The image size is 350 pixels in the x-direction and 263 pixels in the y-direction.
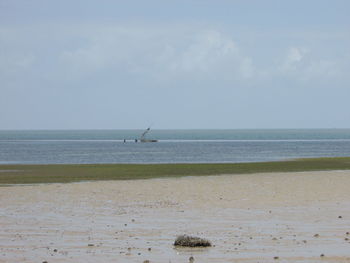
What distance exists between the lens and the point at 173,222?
72.6 ft

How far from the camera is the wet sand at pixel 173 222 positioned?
16688 millimetres

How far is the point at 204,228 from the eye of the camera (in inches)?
817

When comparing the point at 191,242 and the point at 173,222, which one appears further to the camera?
the point at 173,222

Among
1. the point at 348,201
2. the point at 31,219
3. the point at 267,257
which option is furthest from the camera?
the point at 348,201

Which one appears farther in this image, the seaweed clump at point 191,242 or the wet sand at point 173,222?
the seaweed clump at point 191,242

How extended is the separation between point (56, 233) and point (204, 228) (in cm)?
443

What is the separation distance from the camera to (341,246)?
1727 centimetres

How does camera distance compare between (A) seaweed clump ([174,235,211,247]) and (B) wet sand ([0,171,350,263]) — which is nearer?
(B) wet sand ([0,171,350,263])

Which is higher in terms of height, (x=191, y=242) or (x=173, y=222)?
(x=191, y=242)

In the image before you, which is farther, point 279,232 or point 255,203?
point 255,203

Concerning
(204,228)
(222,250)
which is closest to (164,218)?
(204,228)

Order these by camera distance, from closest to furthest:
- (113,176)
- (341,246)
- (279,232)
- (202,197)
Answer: (341,246)
(279,232)
(202,197)
(113,176)

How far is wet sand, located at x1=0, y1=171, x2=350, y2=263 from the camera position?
16.7 m

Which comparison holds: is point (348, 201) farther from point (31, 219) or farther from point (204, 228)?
point (31, 219)
